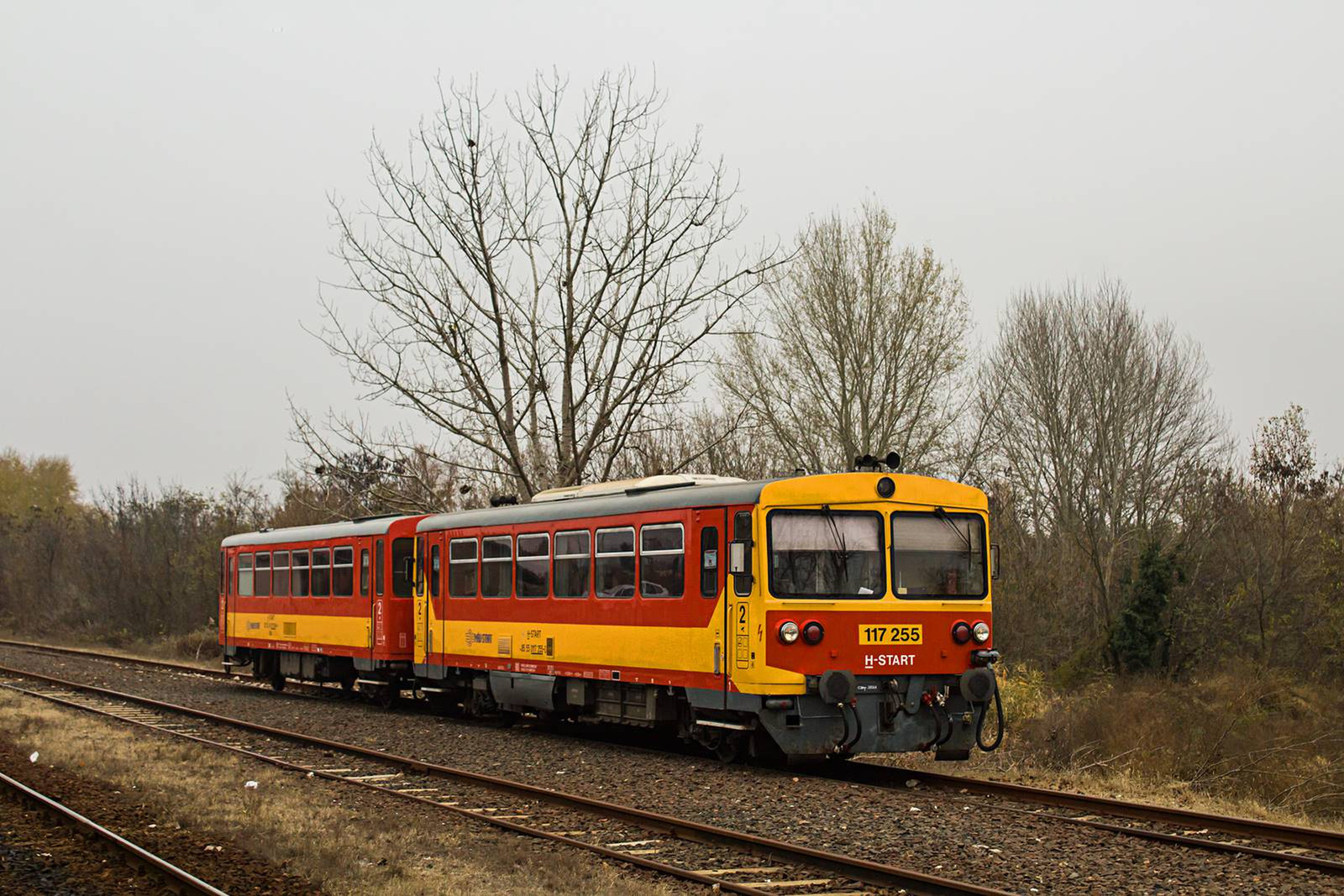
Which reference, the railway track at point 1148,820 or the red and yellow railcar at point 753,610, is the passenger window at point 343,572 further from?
the railway track at point 1148,820

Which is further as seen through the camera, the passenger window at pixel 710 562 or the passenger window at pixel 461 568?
the passenger window at pixel 461 568

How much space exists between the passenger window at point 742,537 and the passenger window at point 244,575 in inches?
588

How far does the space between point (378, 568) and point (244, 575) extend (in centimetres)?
Answer: 655

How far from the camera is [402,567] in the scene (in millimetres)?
19594

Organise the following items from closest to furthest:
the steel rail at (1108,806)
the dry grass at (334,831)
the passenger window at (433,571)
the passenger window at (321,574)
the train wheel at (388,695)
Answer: the dry grass at (334,831)
the steel rail at (1108,806)
the passenger window at (433,571)
the train wheel at (388,695)
the passenger window at (321,574)

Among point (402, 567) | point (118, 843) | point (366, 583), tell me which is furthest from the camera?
point (366, 583)

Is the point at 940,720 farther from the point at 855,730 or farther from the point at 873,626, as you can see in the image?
the point at 873,626

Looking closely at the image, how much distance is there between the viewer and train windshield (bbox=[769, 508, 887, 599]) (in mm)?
12430

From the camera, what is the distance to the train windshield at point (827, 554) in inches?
489

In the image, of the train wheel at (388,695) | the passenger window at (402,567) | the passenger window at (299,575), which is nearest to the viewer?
the passenger window at (402,567)

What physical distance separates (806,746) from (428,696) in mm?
8929

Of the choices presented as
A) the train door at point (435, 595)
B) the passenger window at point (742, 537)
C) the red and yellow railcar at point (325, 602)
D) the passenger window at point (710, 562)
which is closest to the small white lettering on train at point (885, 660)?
the passenger window at point (742, 537)

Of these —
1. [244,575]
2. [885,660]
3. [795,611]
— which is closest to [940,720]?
[885,660]

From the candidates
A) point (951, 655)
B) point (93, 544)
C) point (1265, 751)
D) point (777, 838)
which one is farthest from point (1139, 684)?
point (93, 544)
